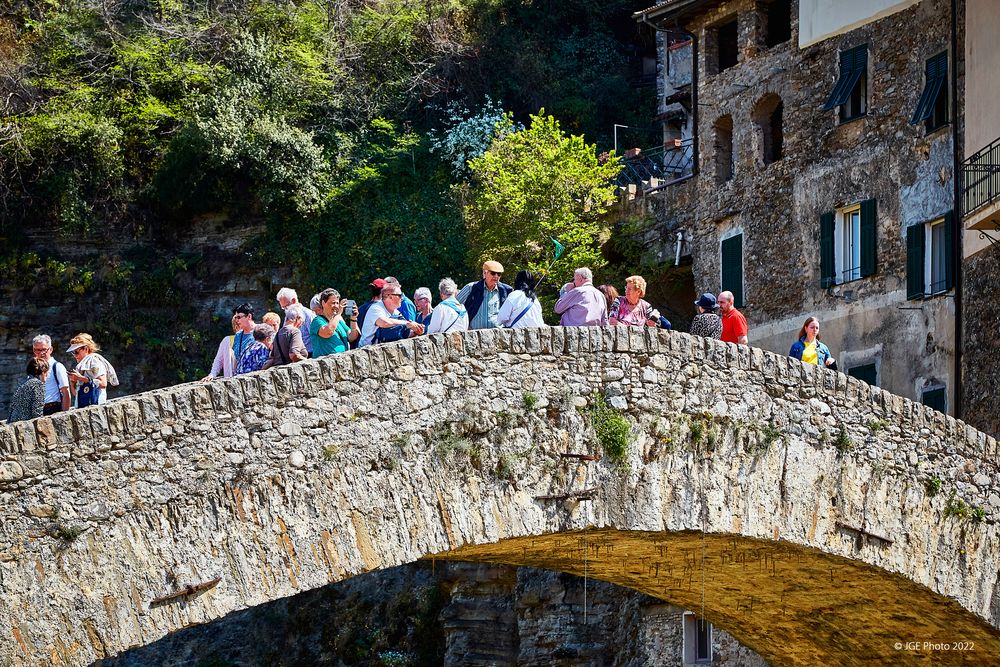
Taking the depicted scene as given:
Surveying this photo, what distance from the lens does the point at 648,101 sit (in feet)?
116

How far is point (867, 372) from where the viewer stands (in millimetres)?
25641

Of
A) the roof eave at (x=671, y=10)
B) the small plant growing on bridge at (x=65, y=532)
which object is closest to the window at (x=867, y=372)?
the roof eave at (x=671, y=10)

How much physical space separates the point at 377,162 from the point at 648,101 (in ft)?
20.6

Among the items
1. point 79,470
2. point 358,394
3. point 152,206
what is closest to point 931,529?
point 358,394

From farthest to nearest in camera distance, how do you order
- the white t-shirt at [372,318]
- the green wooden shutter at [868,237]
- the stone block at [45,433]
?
the green wooden shutter at [868,237], the white t-shirt at [372,318], the stone block at [45,433]

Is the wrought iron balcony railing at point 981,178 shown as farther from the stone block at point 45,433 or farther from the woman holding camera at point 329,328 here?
the stone block at point 45,433

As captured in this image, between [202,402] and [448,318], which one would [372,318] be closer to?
[448,318]

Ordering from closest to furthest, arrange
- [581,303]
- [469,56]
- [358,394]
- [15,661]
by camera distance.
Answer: [15,661]
[358,394]
[581,303]
[469,56]

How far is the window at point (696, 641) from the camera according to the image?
79.8ft

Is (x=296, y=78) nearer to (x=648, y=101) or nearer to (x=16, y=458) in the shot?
(x=648, y=101)

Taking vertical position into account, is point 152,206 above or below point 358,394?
above

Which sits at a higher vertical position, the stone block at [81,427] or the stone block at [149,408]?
the stone block at [149,408]

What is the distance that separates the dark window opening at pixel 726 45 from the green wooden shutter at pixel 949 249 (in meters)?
7.18

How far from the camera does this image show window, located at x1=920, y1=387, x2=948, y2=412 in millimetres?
23828
